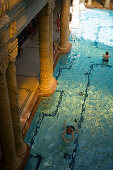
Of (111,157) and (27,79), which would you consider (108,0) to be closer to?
(27,79)

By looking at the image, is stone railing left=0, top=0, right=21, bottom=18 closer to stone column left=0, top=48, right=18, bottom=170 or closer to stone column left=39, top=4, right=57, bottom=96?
stone column left=0, top=48, right=18, bottom=170

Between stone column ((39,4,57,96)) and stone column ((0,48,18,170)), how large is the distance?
3210 millimetres

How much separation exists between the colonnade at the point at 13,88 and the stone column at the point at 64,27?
2.88 meters

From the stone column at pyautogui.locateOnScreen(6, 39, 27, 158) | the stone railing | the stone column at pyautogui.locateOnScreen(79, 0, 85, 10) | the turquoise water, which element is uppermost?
the stone railing

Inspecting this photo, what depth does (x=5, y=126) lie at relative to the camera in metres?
4.57

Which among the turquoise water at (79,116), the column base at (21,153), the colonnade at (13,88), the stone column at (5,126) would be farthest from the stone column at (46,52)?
the stone column at (5,126)

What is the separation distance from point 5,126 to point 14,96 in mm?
607

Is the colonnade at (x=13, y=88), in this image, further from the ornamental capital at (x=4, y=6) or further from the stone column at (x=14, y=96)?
the ornamental capital at (x=4, y=6)

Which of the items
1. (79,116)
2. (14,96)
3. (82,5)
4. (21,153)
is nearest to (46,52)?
(79,116)

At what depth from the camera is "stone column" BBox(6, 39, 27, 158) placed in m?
4.26

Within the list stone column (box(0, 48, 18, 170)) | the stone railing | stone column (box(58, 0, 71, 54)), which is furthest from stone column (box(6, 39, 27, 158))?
stone column (box(58, 0, 71, 54))

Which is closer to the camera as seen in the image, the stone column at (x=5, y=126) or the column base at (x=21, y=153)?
the stone column at (x=5, y=126)

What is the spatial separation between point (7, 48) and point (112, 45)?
8937 mm

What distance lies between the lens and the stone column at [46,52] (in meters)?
6.81
